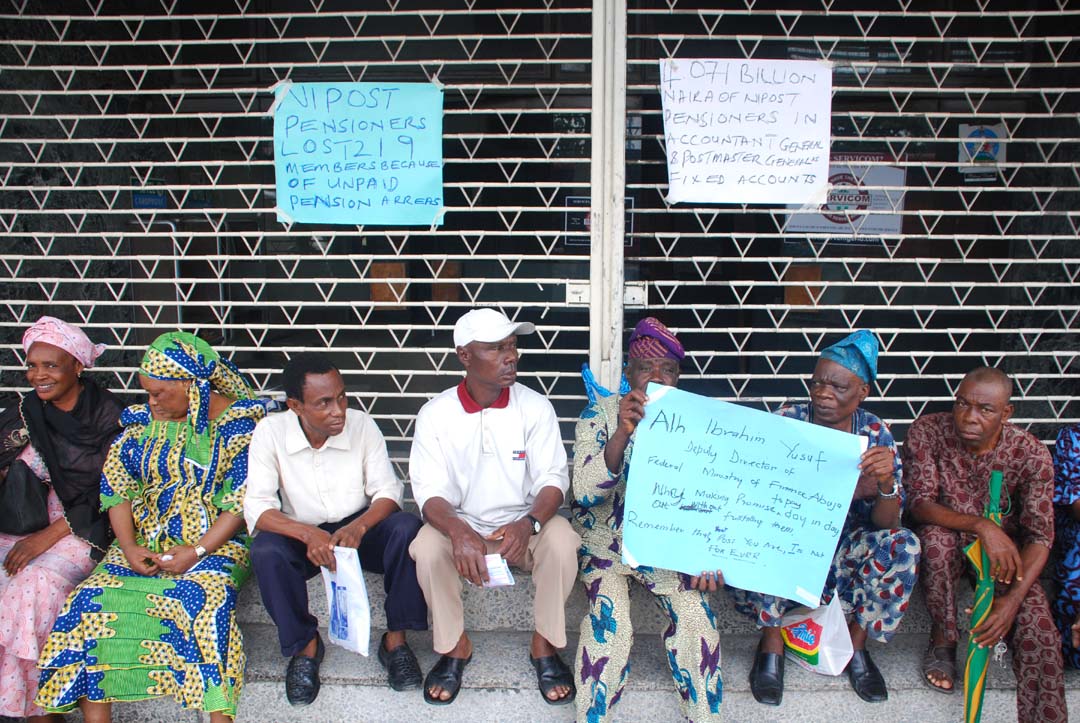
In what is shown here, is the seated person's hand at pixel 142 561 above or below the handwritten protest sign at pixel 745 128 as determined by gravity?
below

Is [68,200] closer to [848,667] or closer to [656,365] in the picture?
[656,365]

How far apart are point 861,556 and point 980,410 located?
0.67 m

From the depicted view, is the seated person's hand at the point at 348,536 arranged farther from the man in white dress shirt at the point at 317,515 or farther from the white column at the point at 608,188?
the white column at the point at 608,188

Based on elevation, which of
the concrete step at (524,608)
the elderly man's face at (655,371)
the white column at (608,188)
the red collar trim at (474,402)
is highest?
the white column at (608,188)

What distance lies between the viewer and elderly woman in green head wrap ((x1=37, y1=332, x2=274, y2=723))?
8.78 ft

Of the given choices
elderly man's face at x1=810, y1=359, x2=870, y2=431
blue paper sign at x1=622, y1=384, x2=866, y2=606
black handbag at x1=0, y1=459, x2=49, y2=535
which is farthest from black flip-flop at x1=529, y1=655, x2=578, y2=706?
black handbag at x1=0, y1=459, x2=49, y2=535

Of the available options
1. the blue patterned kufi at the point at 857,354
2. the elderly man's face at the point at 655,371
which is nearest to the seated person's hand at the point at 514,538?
the elderly man's face at the point at 655,371

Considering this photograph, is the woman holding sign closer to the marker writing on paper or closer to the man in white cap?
the man in white cap

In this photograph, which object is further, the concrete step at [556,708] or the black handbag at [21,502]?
the black handbag at [21,502]

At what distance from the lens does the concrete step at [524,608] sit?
10.2 feet

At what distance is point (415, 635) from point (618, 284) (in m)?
1.71

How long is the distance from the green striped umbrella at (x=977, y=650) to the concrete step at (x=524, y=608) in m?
0.35

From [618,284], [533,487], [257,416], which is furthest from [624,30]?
[257,416]

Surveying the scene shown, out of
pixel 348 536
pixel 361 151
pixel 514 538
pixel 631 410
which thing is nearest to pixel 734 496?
pixel 631 410
